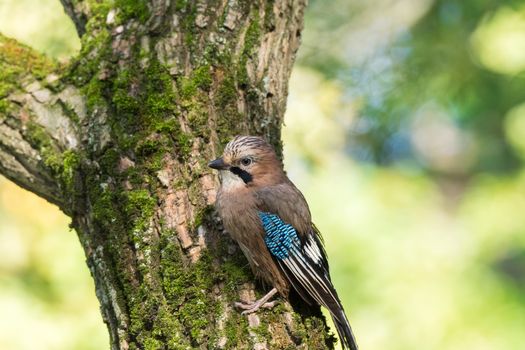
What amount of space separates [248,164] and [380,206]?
4.91 metres

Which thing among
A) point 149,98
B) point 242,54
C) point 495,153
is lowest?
point 149,98

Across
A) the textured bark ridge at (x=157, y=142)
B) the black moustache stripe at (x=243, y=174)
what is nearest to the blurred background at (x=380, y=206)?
the textured bark ridge at (x=157, y=142)

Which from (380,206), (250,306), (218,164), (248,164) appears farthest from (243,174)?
(380,206)

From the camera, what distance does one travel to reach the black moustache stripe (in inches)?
157

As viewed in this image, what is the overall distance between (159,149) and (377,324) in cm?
489

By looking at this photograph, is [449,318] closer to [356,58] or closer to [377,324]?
[377,324]

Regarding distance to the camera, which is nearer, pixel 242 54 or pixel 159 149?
pixel 159 149

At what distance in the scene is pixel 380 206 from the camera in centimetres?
875

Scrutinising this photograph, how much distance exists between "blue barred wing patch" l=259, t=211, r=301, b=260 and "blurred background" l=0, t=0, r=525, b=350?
318 cm

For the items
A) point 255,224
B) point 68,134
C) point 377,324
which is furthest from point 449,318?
point 68,134

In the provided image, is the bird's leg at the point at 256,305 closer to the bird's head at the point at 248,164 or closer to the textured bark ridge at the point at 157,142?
the textured bark ridge at the point at 157,142

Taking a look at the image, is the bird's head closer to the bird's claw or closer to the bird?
the bird

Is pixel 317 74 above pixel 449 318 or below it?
above

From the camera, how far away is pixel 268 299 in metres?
3.56
